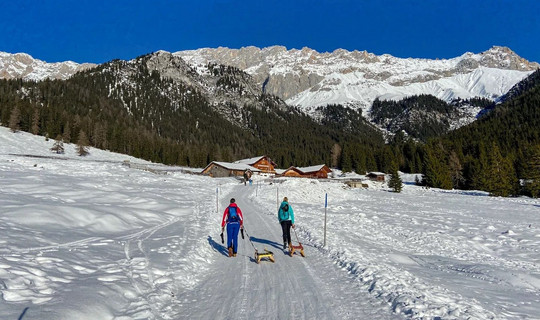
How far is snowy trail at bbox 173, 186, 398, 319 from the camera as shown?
6.71 meters

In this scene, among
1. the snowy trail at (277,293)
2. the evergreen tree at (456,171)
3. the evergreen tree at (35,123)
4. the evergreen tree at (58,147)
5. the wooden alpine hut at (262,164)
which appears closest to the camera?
the snowy trail at (277,293)

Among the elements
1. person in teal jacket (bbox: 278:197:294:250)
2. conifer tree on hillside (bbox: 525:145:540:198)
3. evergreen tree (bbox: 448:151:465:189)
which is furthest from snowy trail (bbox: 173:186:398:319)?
evergreen tree (bbox: 448:151:465:189)

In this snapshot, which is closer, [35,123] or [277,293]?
[277,293]

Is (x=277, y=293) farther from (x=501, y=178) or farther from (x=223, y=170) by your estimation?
(x=223, y=170)

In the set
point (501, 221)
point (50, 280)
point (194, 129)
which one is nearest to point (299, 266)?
point (50, 280)

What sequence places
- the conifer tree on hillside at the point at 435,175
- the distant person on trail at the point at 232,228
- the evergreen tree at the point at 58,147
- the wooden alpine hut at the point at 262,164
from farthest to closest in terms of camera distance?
the wooden alpine hut at the point at 262,164 → the conifer tree on hillside at the point at 435,175 → the evergreen tree at the point at 58,147 → the distant person on trail at the point at 232,228

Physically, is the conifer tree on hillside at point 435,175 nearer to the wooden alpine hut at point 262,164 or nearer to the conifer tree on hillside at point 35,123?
the wooden alpine hut at point 262,164

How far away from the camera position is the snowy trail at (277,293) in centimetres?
671

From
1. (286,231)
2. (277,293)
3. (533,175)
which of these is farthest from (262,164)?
(277,293)

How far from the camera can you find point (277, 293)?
7957 millimetres

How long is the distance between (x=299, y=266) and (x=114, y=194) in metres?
19.3

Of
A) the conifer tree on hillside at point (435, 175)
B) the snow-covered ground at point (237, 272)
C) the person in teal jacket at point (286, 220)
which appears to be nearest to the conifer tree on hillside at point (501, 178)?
the conifer tree on hillside at point (435, 175)

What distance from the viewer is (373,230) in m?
20.0

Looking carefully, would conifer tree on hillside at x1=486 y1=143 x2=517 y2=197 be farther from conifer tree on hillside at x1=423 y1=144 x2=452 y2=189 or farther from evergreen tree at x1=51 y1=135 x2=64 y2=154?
evergreen tree at x1=51 y1=135 x2=64 y2=154
